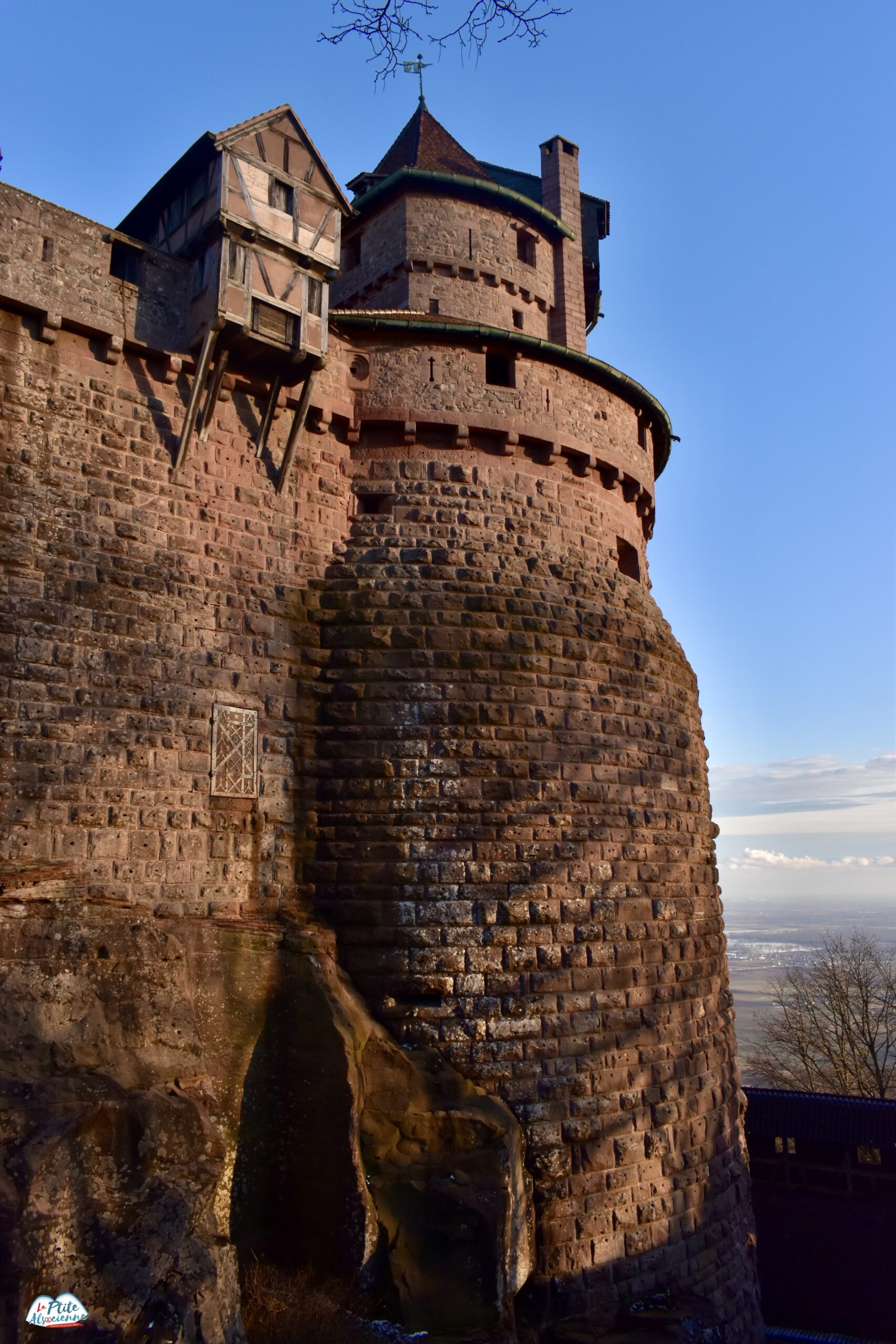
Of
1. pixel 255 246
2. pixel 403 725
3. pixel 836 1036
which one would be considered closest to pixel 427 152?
pixel 255 246

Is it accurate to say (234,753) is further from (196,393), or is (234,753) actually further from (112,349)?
(112,349)

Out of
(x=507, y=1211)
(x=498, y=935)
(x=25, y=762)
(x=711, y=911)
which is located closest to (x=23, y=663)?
(x=25, y=762)

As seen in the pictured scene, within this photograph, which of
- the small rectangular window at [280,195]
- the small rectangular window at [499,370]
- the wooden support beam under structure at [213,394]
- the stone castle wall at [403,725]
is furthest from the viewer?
the small rectangular window at [499,370]

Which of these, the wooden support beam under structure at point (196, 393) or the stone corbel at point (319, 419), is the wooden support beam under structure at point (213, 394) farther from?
the stone corbel at point (319, 419)

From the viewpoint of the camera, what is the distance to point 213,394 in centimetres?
1044

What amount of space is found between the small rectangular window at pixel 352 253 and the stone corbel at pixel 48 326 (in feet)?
26.4

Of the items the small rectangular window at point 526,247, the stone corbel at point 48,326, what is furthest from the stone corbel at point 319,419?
the small rectangular window at point 526,247

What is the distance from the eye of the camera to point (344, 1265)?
8445 millimetres

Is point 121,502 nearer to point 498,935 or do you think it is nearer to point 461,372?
point 461,372

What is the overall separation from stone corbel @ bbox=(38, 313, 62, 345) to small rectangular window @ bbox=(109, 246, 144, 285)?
106cm

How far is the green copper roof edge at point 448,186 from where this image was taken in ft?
51.0

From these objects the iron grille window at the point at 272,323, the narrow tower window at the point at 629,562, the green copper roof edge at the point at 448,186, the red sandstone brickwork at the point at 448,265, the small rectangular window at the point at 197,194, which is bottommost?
the narrow tower window at the point at 629,562

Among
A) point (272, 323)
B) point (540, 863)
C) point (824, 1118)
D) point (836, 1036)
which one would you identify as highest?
point (272, 323)

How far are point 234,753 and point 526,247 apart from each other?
11.1 meters
